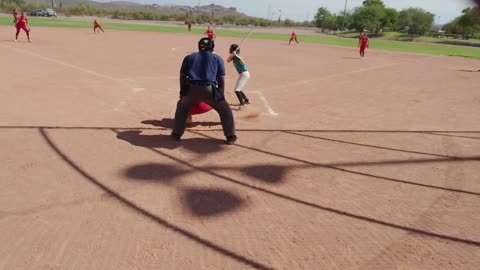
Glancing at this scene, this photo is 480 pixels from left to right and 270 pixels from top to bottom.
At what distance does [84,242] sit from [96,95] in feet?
22.1

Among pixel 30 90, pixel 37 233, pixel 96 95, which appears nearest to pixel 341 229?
pixel 37 233

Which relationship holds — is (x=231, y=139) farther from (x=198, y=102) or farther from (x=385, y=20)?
(x=385, y=20)

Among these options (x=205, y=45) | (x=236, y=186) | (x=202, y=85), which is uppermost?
(x=205, y=45)

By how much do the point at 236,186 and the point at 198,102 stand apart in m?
2.06

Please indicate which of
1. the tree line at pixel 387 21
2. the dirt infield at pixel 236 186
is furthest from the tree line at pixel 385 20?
the dirt infield at pixel 236 186

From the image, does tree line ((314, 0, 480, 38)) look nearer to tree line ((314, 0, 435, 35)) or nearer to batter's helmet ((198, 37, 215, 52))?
tree line ((314, 0, 435, 35))

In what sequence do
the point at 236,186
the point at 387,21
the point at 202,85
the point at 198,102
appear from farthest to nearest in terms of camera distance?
the point at 387,21, the point at 198,102, the point at 202,85, the point at 236,186

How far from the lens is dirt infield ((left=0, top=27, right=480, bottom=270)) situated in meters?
3.66

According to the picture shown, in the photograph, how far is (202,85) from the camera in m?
6.39

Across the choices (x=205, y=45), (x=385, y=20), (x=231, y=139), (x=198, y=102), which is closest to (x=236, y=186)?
(x=231, y=139)

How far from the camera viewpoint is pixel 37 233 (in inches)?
149

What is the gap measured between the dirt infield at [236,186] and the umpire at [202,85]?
0.39m

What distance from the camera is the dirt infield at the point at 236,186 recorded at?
12.0 feet

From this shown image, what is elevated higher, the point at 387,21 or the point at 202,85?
the point at 387,21
